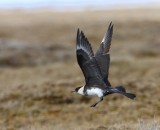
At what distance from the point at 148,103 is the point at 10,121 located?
400cm

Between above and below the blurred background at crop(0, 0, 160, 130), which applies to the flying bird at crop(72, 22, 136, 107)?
above

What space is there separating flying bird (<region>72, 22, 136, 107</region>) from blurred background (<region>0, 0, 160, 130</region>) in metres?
0.83

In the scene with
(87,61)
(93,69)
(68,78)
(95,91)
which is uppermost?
(87,61)

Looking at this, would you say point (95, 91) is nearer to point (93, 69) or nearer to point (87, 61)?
point (93, 69)

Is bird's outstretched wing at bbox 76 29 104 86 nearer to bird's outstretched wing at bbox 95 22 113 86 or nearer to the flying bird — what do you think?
the flying bird

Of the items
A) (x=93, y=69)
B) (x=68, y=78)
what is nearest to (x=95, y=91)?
(x=93, y=69)

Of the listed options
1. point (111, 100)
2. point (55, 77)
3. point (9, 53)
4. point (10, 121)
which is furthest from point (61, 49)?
point (10, 121)

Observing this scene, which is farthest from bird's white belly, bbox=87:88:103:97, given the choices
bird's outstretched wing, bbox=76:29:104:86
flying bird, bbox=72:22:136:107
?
bird's outstretched wing, bbox=76:29:104:86

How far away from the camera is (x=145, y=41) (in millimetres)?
36125

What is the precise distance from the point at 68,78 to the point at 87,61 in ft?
44.3

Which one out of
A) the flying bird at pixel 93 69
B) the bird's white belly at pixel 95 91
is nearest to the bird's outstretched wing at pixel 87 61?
the flying bird at pixel 93 69

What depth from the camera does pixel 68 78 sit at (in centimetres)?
2347

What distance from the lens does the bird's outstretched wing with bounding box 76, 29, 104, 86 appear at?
9984mm

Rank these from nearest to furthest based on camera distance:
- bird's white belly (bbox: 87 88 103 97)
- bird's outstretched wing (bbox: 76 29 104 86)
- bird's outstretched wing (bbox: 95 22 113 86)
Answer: bird's outstretched wing (bbox: 76 29 104 86), bird's white belly (bbox: 87 88 103 97), bird's outstretched wing (bbox: 95 22 113 86)
